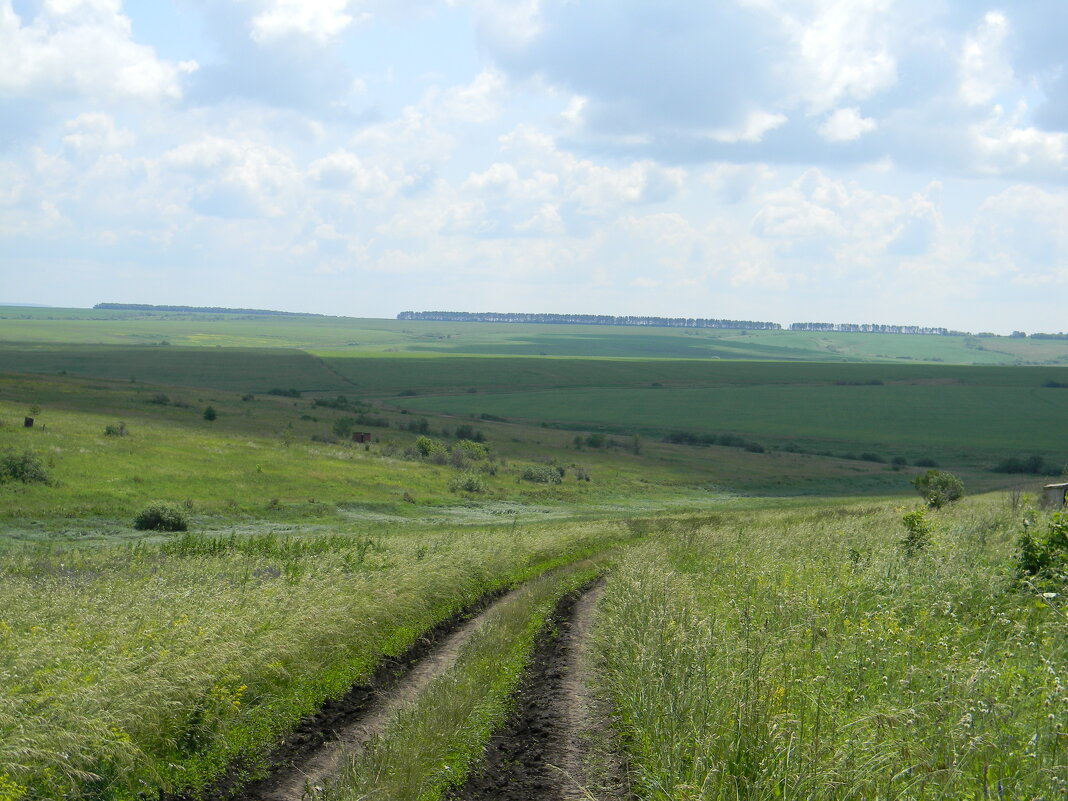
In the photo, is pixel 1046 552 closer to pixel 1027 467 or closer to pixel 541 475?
pixel 541 475

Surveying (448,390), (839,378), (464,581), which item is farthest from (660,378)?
Answer: (464,581)

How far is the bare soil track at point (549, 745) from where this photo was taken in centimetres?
830

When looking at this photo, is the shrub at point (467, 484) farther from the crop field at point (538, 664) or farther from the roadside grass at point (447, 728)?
the roadside grass at point (447, 728)

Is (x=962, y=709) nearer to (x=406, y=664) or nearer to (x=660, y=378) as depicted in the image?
(x=406, y=664)

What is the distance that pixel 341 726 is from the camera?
10.3 meters

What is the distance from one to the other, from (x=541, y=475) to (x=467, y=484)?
9.44m

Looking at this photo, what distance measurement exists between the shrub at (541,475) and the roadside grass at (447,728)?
142 feet

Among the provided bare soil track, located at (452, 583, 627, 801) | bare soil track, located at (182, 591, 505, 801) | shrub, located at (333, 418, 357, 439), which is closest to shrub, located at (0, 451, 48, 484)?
bare soil track, located at (182, 591, 505, 801)

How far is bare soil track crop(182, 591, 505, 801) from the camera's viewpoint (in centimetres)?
852

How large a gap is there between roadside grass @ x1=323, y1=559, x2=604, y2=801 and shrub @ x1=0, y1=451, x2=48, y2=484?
28028mm

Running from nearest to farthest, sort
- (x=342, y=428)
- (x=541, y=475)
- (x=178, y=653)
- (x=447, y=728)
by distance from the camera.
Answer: (x=447, y=728) → (x=178, y=653) → (x=541, y=475) → (x=342, y=428)

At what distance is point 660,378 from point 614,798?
187 m

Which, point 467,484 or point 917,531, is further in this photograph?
point 467,484

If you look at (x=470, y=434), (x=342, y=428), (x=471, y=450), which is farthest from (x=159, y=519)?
(x=470, y=434)
